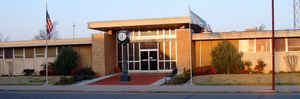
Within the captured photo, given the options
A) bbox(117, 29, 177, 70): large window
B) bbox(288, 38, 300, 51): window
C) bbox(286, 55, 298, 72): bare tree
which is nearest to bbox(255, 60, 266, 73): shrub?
bbox(286, 55, 298, 72): bare tree

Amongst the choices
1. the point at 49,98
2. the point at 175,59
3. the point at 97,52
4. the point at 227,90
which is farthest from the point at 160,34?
the point at 49,98

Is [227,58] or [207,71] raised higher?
[227,58]

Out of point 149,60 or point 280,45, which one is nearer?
point 280,45

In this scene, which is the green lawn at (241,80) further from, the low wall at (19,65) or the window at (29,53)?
the window at (29,53)

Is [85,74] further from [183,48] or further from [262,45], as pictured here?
[262,45]

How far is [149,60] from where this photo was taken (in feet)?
89.5

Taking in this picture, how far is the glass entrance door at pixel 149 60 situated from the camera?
27.2m

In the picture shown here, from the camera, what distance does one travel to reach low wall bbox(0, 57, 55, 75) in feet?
98.6

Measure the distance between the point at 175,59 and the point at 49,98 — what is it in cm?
1406

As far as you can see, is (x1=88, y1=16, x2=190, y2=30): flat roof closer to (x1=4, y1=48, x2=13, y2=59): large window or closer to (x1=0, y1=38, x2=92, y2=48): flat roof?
(x1=0, y1=38, x2=92, y2=48): flat roof

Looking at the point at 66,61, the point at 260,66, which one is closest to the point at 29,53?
the point at 66,61

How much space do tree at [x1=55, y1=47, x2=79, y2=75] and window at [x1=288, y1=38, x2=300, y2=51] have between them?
58.0 ft

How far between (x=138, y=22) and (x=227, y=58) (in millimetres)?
7414

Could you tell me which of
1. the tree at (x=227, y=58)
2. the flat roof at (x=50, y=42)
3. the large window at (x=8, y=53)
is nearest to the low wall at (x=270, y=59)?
the tree at (x=227, y=58)
